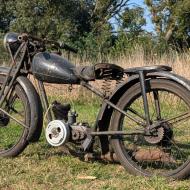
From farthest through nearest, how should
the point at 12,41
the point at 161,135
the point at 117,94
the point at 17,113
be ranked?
the point at 17,113 → the point at 12,41 → the point at 117,94 → the point at 161,135

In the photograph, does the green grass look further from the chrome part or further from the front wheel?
the chrome part

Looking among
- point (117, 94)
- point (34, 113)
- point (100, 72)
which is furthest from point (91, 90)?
point (34, 113)

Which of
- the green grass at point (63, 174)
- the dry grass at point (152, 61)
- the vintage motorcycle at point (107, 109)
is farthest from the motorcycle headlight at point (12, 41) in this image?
the dry grass at point (152, 61)

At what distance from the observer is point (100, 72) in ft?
15.1

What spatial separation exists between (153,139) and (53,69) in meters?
1.17

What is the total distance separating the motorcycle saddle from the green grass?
0.83 m

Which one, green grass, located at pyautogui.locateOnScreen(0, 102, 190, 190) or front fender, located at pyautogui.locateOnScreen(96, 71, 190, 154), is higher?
front fender, located at pyautogui.locateOnScreen(96, 71, 190, 154)

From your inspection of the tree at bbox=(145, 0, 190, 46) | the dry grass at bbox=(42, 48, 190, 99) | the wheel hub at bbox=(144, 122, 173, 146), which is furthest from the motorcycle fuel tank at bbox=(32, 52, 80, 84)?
the tree at bbox=(145, 0, 190, 46)

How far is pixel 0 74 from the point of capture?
534 centimetres

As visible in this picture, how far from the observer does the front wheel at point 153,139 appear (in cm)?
421

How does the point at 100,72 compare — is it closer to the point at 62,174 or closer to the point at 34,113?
the point at 34,113

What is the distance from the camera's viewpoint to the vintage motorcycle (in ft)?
14.1

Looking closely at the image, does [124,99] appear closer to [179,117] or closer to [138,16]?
[179,117]

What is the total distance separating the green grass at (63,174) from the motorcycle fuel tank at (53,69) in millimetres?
743
